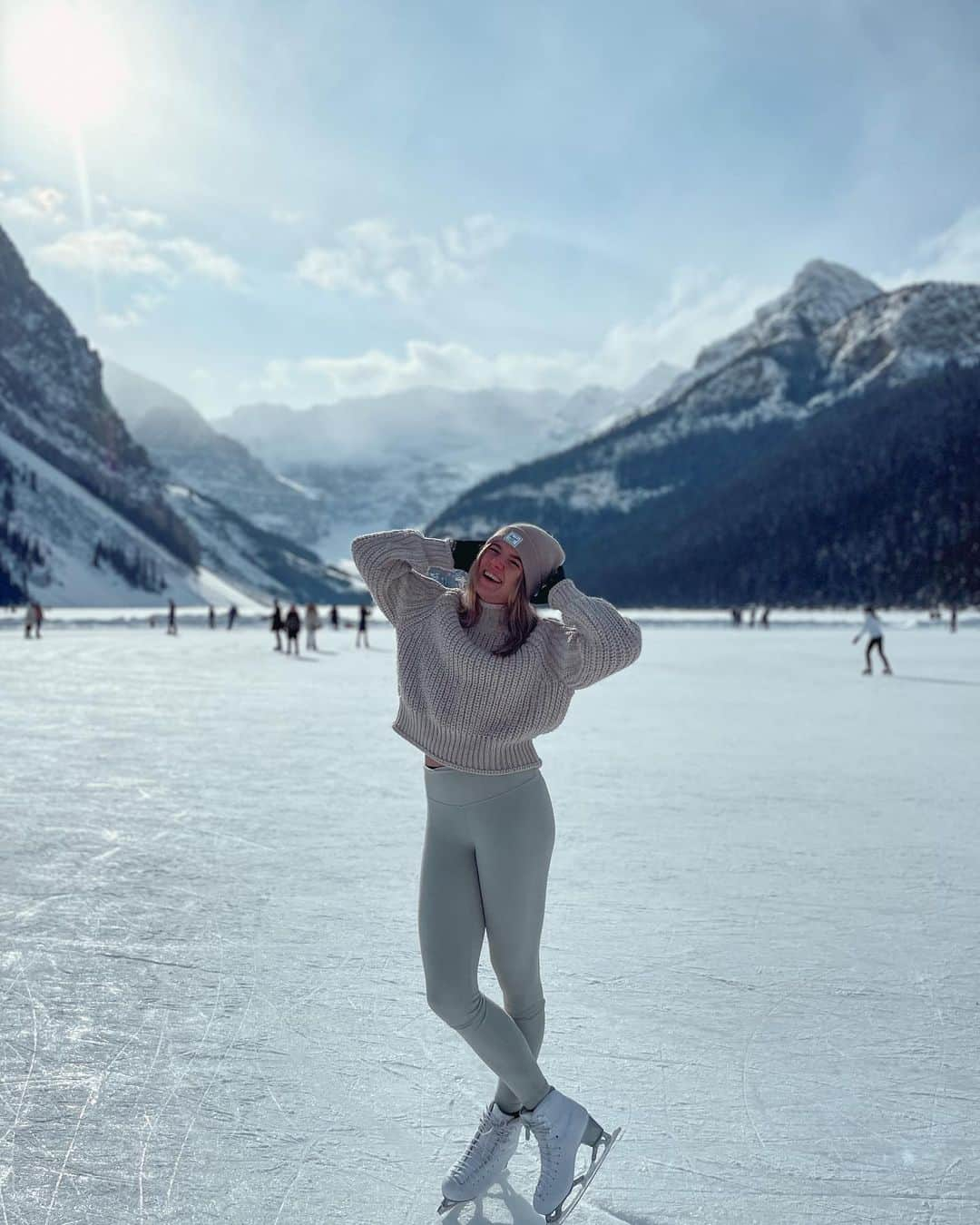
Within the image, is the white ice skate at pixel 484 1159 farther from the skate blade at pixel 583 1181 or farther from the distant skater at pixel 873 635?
the distant skater at pixel 873 635

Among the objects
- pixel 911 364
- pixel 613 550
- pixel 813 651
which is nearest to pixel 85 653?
pixel 813 651

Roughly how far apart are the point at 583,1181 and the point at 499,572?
1.70m

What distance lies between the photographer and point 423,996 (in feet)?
13.0

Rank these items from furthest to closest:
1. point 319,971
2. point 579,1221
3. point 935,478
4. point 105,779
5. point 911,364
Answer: point 911,364, point 935,478, point 105,779, point 319,971, point 579,1221

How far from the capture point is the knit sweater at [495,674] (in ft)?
8.63

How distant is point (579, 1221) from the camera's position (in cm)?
261

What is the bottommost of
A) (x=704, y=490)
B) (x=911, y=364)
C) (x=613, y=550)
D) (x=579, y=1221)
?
(x=579, y=1221)

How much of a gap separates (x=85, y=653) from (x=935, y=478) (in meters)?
116

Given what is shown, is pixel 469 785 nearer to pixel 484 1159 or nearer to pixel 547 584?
pixel 547 584

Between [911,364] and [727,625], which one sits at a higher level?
[911,364]

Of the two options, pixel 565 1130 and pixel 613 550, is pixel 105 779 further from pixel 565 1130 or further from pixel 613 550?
pixel 613 550

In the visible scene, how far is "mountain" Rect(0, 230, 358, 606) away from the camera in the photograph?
108 meters

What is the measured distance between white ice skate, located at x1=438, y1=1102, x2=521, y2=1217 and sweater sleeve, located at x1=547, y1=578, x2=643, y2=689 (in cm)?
126

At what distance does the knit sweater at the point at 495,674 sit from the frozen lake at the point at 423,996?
4.05 ft
